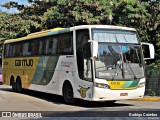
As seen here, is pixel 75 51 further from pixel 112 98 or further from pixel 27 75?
pixel 27 75

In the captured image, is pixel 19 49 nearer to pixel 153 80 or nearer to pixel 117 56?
pixel 153 80

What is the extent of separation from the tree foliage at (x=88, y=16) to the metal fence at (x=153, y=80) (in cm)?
380

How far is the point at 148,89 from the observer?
21.1 metres

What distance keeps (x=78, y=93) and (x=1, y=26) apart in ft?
51.4

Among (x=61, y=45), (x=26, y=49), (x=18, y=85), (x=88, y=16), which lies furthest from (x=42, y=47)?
(x=88, y=16)

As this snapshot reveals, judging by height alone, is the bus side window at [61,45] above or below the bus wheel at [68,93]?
above

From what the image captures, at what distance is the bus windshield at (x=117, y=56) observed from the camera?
48.2 ft

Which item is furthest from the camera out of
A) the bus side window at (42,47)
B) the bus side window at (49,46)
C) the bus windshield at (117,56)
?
the bus side window at (42,47)

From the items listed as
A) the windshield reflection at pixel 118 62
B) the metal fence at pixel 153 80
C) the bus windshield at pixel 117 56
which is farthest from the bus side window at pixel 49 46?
the metal fence at pixel 153 80

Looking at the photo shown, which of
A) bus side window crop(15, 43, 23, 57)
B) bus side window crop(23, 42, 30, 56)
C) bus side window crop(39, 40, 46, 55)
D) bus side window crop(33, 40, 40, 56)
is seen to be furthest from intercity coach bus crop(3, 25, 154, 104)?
bus side window crop(15, 43, 23, 57)

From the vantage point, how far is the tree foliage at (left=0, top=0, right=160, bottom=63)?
24.9 metres

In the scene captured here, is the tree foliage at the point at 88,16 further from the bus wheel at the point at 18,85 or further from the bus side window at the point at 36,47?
the bus side window at the point at 36,47

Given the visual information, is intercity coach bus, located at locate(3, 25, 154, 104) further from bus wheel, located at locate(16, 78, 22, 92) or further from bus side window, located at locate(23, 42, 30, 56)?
bus wheel, located at locate(16, 78, 22, 92)

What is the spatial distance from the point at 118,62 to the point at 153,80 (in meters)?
6.82
